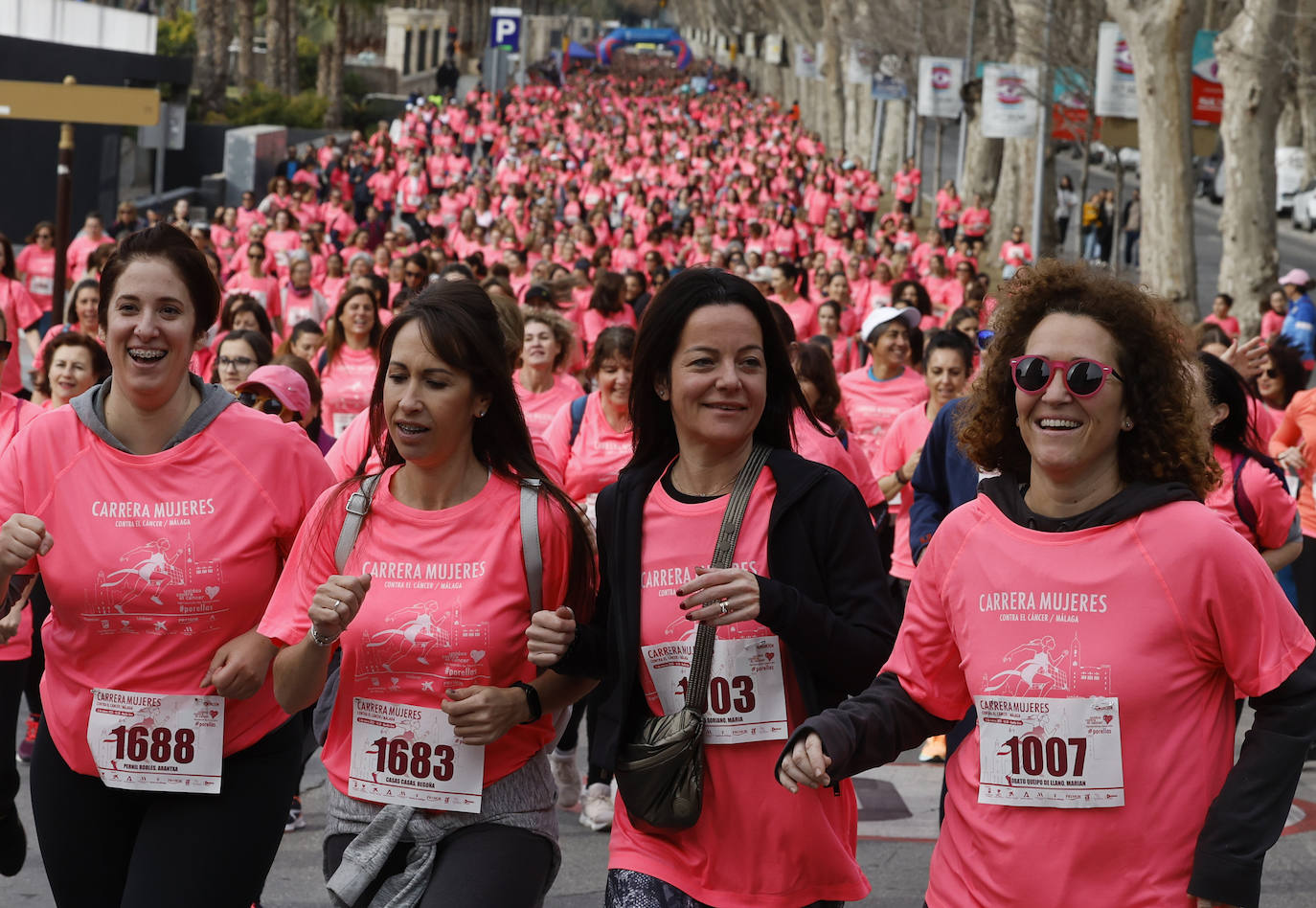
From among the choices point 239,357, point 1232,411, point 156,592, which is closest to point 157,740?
point 156,592

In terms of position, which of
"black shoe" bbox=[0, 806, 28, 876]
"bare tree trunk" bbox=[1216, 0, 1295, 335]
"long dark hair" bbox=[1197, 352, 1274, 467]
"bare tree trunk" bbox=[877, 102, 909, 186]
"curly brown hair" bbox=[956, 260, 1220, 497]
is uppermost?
"bare tree trunk" bbox=[877, 102, 909, 186]

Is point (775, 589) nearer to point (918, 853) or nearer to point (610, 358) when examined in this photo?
point (918, 853)

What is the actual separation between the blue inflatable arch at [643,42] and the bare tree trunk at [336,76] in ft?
198

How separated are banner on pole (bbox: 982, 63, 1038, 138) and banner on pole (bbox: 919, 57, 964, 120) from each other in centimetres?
1032

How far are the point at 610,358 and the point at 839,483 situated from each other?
4.52 m

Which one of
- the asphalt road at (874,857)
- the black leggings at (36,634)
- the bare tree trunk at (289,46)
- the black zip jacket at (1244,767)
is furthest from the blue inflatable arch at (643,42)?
the black zip jacket at (1244,767)

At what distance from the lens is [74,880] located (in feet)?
12.6

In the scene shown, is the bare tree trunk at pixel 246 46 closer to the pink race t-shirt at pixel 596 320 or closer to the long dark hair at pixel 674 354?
the pink race t-shirt at pixel 596 320

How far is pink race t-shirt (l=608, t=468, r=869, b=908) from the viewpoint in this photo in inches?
139

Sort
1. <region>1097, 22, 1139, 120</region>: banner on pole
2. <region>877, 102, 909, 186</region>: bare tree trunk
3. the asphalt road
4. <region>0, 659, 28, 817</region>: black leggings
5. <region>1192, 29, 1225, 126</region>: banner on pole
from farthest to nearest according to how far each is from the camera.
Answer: <region>877, 102, 909, 186</region>: bare tree trunk
<region>1097, 22, 1139, 120</region>: banner on pole
<region>1192, 29, 1225, 126</region>: banner on pole
the asphalt road
<region>0, 659, 28, 817</region>: black leggings

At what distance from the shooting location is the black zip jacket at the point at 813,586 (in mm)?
3520

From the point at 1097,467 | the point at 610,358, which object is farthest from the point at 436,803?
the point at 610,358

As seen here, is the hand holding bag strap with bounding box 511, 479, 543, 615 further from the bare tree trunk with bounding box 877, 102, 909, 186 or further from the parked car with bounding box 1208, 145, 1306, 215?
the bare tree trunk with bounding box 877, 102, 909, 186

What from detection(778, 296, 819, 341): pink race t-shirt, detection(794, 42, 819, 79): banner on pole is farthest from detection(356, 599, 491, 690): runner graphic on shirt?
detection(794, 42, 819, 79): banner on pole
